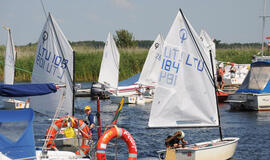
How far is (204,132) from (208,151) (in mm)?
10529

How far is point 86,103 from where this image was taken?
46.0 metres

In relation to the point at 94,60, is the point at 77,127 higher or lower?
lower

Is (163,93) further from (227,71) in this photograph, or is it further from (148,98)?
(227,71)

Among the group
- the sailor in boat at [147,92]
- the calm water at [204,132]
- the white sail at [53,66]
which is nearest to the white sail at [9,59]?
the calm water at [204,132]

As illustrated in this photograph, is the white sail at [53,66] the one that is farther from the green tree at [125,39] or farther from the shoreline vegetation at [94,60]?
the green tree at [125,39]

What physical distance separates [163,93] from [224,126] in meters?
11.4

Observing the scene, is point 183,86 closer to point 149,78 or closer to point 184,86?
point 184,86

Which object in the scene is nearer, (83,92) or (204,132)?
(204,132)

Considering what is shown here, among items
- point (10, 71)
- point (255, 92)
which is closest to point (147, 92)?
point (255, 92)

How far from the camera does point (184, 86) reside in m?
21.2

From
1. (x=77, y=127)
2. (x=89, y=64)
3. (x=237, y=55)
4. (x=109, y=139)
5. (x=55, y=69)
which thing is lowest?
(x=109, y=139)

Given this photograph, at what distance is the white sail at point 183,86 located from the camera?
68.0ft

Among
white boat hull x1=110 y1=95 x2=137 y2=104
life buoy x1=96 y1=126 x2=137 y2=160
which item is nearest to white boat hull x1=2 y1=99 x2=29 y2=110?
white boat hull x1=110 y1=95 x2=137 y2=104

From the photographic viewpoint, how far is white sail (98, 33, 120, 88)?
4591cm
